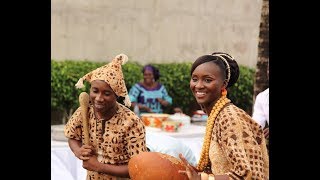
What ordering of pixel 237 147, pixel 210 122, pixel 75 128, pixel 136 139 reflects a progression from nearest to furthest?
pixel 237 147, pixel 210 122, pixel 136 139, pixel 75 128

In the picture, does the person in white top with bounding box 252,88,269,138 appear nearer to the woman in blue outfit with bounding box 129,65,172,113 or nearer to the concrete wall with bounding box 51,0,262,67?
the woman in blue outfit with bounding box 129,65,172,113

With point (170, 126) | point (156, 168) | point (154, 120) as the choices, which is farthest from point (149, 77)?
point (156, 168)

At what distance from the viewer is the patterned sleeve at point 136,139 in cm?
404

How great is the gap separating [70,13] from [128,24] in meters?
1.43

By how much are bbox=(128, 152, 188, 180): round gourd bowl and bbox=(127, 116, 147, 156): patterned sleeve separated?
575mm

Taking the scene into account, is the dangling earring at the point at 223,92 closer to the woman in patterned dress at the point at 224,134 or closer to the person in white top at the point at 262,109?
the woman in patterned dress at the point at 224,134

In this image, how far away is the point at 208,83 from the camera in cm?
339

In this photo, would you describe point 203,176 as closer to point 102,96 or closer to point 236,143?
point 236,143

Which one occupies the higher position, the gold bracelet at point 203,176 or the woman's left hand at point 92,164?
the gold bracelet at point 203,176

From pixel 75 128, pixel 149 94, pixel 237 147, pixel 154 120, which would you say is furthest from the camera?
pixel 149 94

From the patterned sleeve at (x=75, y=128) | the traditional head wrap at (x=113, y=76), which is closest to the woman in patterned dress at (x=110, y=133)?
the traditional head wrap at (x=113, y=76)

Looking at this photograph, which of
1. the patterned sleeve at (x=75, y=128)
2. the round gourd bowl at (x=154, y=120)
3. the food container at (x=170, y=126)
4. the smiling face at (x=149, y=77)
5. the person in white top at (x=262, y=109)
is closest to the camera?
the patterned sleeve at (x=75, y=128)

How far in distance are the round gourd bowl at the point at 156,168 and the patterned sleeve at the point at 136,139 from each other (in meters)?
0.57

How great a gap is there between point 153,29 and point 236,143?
10.5 m
